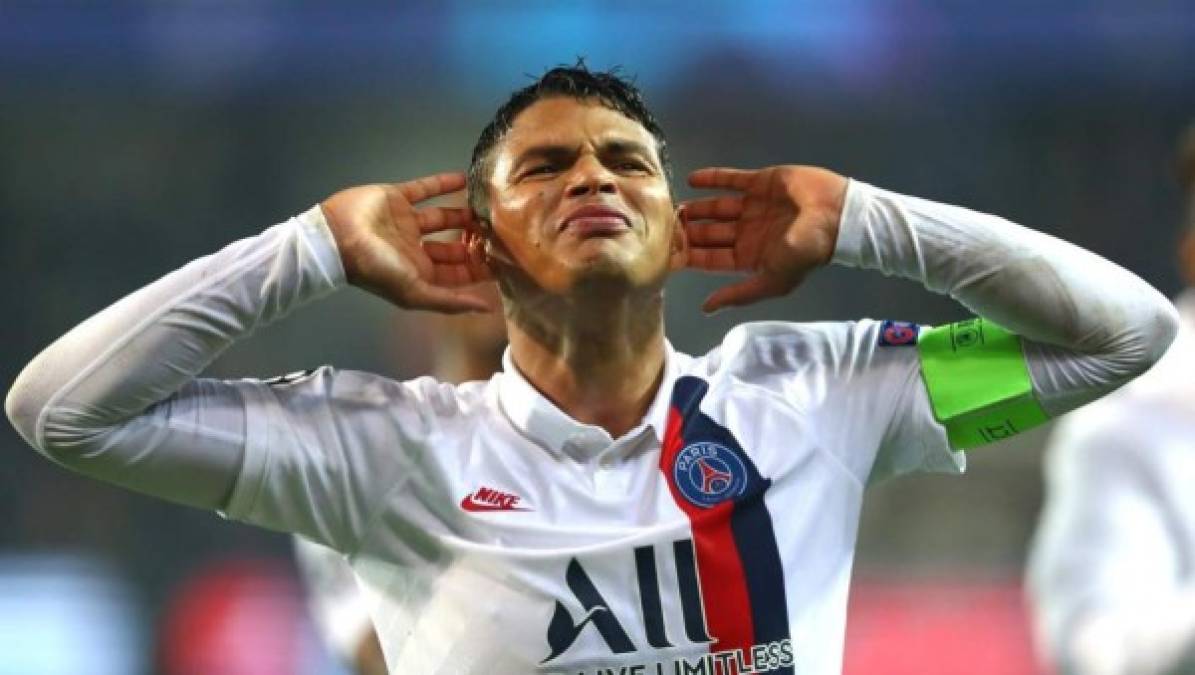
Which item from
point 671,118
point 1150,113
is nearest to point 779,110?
point 671,118

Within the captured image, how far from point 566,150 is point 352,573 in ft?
3.71

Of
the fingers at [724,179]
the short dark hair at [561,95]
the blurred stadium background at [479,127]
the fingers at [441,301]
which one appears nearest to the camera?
the fingers at [441,301]

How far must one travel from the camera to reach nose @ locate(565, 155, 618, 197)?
9.02 feet

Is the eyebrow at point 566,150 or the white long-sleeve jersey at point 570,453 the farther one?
the eyebrow at point 566,150

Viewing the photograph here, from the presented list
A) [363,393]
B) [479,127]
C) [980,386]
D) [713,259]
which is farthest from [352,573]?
[479,127]

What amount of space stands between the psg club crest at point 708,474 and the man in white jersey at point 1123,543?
1.91 feet

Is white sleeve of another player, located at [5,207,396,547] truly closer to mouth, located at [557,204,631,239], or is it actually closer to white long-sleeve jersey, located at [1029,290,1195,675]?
mouth, located at [557,204,631,239]

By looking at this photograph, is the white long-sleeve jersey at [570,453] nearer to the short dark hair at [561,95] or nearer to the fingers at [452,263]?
the fingers at [452,263]

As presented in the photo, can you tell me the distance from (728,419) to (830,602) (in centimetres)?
31

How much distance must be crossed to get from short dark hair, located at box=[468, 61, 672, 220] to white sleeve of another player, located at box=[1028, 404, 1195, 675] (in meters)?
0.83

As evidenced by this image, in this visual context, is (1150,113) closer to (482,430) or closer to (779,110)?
(779,110)

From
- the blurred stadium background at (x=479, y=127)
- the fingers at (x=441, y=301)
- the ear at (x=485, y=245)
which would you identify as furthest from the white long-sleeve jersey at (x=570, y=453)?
the blurred stadium background at (x=479, y=127)

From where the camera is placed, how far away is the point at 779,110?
24.2 ft

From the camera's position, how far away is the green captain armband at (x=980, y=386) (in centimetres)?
274
